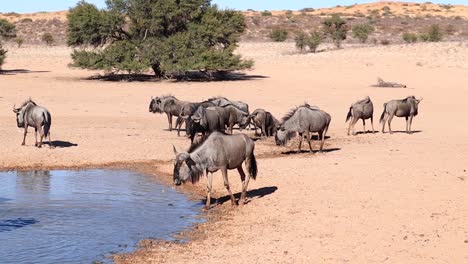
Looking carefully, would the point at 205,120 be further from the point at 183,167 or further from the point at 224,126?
the point at 183,167

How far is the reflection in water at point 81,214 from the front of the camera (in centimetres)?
1207

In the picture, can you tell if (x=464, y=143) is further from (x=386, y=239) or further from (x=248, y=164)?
(x=386, y=239)

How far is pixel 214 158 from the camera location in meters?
14.6

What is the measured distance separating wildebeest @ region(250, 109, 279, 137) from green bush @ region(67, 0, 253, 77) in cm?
1968

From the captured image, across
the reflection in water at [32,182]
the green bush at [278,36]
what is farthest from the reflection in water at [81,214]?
the green bush at [278,36]

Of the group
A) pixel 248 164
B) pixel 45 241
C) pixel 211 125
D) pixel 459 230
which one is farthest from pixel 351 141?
pixel 45 241

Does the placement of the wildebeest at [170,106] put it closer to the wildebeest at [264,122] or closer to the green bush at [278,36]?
the wildebeest at [264,122]

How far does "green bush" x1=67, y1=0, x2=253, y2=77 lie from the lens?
146 ft

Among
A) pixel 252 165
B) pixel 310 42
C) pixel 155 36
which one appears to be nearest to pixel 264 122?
pixel 252 165

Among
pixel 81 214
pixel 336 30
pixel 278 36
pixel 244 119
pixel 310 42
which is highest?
pixel 336 30

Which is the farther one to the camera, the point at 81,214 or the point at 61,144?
the point at 61,144

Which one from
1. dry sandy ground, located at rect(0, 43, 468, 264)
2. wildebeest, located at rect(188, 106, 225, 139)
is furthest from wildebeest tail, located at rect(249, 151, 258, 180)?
wildebeest, located at rect(188, 106, 225, 139)

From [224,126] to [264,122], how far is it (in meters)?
2.36

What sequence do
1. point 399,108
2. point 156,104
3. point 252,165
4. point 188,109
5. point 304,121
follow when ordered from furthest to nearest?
1. point 156,104
2. point 399,108
3. point 188,109
4. point 304,121
5. point 252,165
